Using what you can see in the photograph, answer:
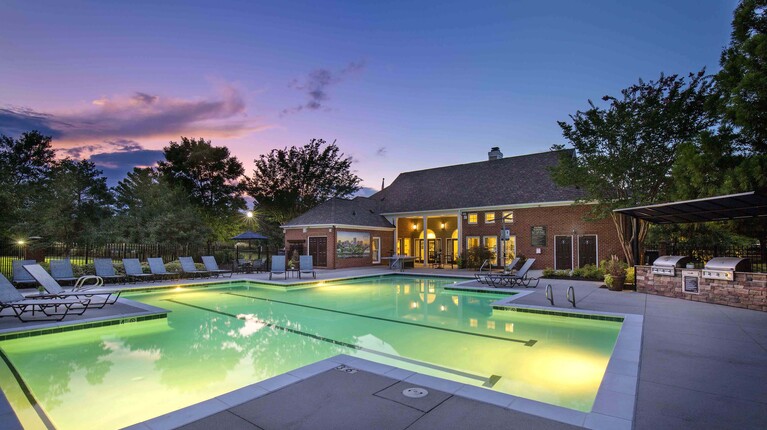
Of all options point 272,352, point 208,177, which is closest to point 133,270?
point 272,352

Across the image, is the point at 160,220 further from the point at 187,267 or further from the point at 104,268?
the point at 104,268

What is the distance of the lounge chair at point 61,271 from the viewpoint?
12.5m

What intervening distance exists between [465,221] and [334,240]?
311 inches

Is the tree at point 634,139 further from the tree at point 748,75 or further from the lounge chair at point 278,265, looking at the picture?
the lounge chair at point 278,265

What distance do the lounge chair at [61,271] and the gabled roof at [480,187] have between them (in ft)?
55.6

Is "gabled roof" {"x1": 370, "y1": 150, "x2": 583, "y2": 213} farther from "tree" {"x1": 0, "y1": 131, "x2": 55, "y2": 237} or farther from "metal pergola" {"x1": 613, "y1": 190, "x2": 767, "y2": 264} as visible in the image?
"tree" {"x1": 0, "y1": 131, "x2": 55, "y2": 237}

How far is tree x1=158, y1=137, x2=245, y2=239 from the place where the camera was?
35.3 metres

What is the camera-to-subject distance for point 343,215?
22453 mm

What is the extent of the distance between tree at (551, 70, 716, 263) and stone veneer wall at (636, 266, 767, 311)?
4244 mm

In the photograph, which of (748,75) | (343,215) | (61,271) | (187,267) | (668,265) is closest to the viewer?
(748,75)

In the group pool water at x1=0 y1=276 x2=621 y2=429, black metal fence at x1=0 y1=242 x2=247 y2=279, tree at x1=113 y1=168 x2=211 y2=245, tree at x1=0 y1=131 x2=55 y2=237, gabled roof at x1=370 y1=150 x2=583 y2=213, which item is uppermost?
tree at x1=0 y1=131 x2=55 y2=237

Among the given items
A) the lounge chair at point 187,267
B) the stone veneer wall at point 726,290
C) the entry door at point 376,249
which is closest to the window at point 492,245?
the entry door at point 376,249

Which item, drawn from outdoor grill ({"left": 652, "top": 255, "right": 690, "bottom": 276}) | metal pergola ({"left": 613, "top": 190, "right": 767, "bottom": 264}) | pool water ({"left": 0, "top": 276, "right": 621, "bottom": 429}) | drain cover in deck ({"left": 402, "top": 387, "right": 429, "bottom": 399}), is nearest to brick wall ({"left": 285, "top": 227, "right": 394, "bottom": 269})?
pool water ({"left": 0, "top": 276, "right": 621, "bottom": 429})

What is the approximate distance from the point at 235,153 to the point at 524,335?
36.2 meters
